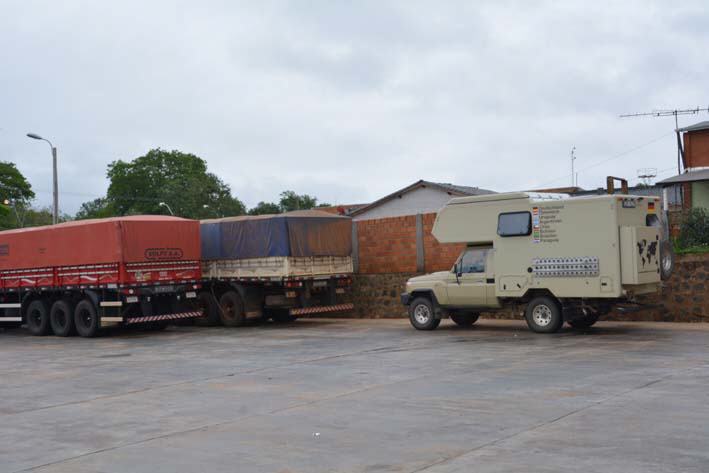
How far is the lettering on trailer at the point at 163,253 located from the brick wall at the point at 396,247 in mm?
5887

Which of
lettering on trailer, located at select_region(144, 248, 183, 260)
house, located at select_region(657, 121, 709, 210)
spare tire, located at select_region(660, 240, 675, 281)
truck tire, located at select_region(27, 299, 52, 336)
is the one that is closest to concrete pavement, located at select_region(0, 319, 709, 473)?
spare tire, located at select_region(660, 240, 675, 281)

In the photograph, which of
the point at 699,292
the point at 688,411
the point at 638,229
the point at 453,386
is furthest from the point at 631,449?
the point at 699,292

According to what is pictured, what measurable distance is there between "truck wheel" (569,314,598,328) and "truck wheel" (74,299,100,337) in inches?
478

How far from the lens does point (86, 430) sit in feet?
30.2

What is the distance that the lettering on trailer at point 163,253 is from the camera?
2212 cm

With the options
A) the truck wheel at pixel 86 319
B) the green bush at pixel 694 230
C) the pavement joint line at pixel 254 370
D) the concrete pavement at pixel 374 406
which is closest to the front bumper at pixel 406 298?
the concrete pavement at pixel 374 406

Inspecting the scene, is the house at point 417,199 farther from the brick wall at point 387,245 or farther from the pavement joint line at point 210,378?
the pavement joint line at point 210,378

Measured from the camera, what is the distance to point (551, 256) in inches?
699

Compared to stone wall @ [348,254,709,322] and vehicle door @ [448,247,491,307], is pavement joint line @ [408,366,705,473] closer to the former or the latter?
vehicle door @ [448,247,491,307]

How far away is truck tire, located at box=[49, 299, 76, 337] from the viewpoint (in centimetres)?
2298

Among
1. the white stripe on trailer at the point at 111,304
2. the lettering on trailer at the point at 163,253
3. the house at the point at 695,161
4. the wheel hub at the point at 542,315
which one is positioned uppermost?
the house at the point at 695,161

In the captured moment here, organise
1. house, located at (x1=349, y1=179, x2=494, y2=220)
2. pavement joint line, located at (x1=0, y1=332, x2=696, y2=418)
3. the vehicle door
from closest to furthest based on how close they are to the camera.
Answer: pavement joint line, located at (x1=0, y1=332, x2=696, y2=418), the vehicle door, house, located at (x1=349, y1=179, x2=494, y2=220)

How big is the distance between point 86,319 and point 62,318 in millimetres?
1142

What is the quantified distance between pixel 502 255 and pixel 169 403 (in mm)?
9761
